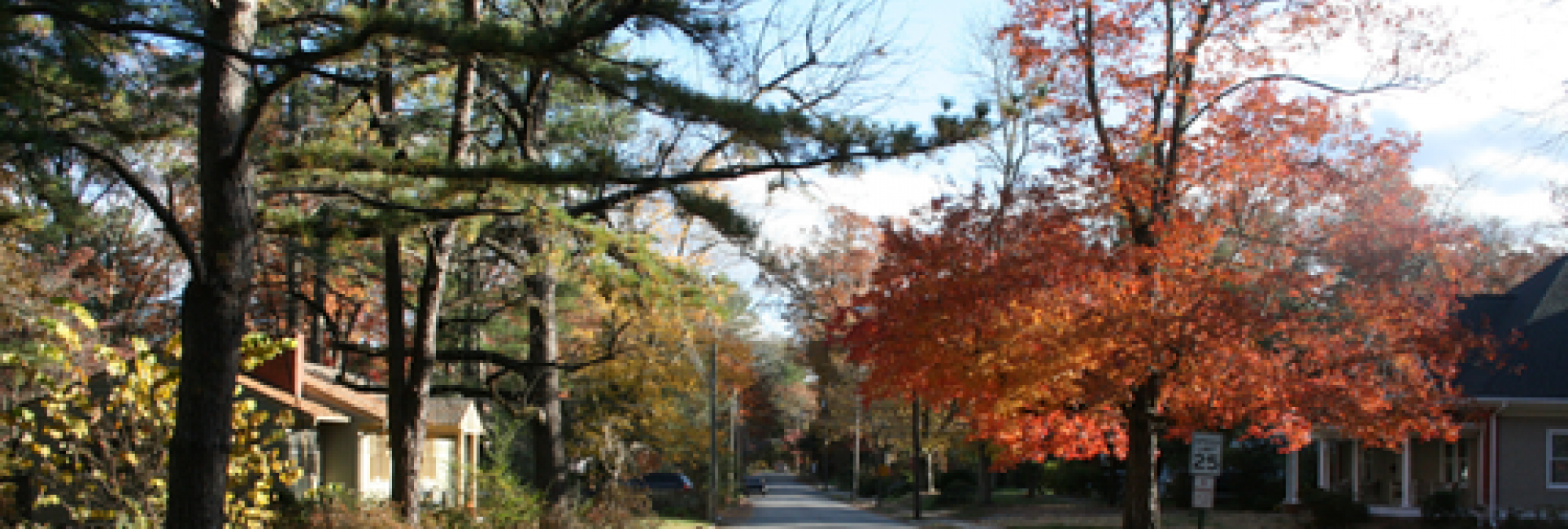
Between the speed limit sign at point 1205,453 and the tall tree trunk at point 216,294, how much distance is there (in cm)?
1363

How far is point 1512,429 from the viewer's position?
84.6ft

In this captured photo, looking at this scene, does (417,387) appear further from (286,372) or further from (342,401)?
(342,401)

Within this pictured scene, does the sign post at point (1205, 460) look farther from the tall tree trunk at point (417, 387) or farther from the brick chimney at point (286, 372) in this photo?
the brick chimney at point (286, 372)

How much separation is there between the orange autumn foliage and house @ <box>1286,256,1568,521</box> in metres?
6.70

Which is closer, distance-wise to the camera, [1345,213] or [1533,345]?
[1345,213]

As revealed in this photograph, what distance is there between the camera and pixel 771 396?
273ft

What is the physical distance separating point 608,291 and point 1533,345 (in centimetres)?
2464

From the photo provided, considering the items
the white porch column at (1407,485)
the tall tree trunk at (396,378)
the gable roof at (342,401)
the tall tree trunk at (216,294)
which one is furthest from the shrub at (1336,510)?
the tall tree trunk at (216,294)

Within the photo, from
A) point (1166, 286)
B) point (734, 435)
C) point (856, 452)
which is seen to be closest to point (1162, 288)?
point (1166, 286)

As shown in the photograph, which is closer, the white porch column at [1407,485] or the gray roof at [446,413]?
the gray roof at [446,413]

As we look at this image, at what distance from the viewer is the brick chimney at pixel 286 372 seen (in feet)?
67.4

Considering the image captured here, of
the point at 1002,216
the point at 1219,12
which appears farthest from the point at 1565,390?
the point at 1002,216

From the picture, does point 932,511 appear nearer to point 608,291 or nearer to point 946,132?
point 608,291

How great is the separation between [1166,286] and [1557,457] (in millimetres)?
14813
